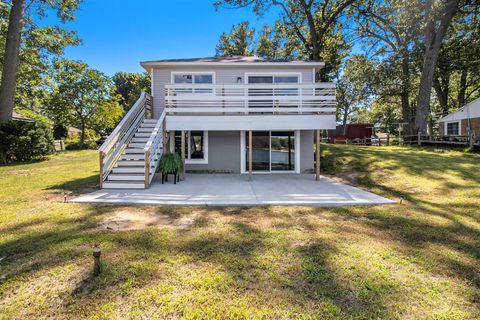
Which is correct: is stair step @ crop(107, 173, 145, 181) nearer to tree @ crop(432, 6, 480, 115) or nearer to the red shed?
tree @ crop(432, 6, 480, 115)

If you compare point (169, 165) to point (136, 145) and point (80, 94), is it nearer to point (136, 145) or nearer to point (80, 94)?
point (136, 145)

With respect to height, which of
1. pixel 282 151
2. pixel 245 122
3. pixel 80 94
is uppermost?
pixel 80 94

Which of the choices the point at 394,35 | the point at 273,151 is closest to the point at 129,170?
the point at 273,151

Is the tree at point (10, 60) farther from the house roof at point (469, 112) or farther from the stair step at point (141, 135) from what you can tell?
the house roof at point (469, 112)

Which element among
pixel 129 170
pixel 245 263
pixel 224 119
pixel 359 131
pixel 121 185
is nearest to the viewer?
pixel 245 263

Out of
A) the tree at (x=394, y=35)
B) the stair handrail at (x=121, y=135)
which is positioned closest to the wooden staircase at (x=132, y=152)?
the stair handrail at (x=121, y=135)

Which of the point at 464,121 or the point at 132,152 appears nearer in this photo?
the point at 132,152

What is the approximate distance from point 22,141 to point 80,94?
14.0 meters

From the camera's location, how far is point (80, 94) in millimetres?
24703

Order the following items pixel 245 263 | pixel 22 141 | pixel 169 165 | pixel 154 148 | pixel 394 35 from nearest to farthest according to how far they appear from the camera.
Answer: pixel 245 263 → pixel 169 165 → pixel 154 148 → pixel 22 141 → pixel 394 35

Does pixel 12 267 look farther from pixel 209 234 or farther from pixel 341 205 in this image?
pixel 341 205

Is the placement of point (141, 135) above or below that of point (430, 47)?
below

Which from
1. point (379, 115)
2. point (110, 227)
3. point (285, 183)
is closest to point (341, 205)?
point (285, 183)

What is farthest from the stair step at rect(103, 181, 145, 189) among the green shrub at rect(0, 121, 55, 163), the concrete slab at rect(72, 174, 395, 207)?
the green shrub at rect(0, 121, 55, 163)
